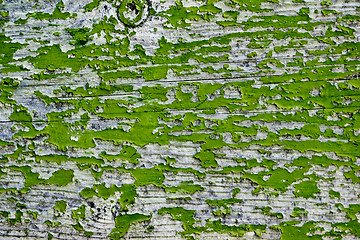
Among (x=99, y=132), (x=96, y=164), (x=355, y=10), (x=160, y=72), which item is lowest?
(x=96, y=164)

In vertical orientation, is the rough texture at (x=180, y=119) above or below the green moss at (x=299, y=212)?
above

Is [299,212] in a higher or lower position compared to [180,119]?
lower

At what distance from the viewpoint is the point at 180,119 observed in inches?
56.4

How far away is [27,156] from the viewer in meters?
1.45

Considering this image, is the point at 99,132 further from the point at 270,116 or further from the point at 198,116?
the point at 270,116

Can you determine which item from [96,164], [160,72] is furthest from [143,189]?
[160,72]

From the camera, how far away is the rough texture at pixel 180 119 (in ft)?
4.58

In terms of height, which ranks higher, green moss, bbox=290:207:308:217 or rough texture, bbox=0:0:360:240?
rough texture, bbox=0:0:360:240

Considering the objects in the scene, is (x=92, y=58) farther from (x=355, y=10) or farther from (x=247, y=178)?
(x=355, y=10)

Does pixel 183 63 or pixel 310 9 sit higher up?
pixel 310 9

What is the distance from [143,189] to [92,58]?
29.2 inches

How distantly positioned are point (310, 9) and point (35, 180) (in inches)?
66.3

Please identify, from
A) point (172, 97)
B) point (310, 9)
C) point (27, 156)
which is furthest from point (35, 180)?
point (310, 9)

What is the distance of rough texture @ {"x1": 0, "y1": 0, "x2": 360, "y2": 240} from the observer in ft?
4.58
